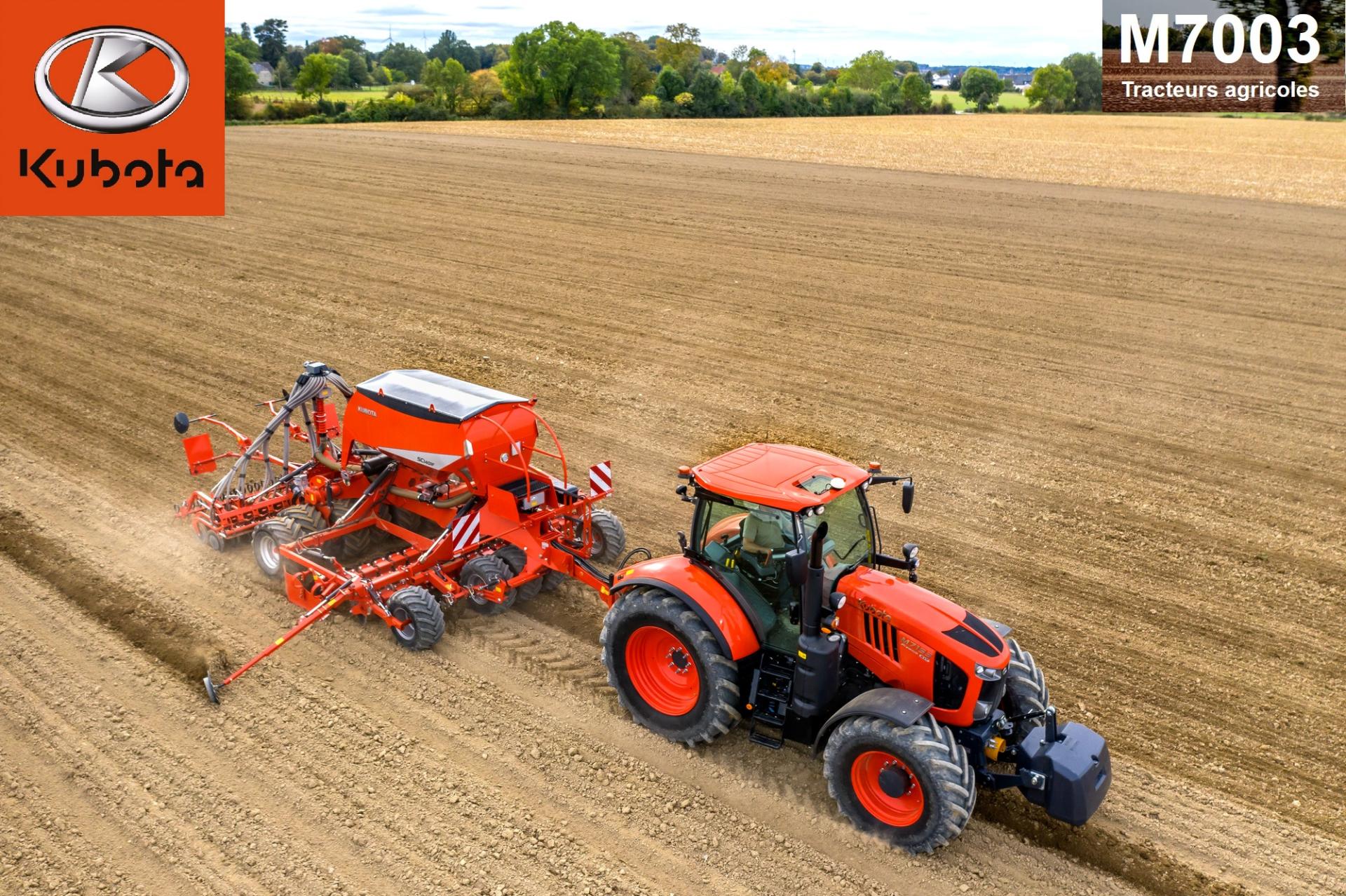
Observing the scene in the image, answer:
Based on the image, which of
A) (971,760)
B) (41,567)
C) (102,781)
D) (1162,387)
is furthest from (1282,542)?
(41,567)

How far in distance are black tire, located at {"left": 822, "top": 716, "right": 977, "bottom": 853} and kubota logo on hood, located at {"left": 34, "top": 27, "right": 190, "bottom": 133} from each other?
830 inches

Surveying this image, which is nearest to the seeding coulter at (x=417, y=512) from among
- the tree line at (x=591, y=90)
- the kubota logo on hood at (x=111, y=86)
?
the kubota logo on hood at (x=111, y=86)

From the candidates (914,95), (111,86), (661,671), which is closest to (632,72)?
(914,95)

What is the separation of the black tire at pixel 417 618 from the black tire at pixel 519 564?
0.90 m

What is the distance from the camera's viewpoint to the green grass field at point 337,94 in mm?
66981

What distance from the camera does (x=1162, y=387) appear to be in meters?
14.6

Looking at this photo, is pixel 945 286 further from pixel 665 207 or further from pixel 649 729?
pixel 649 729

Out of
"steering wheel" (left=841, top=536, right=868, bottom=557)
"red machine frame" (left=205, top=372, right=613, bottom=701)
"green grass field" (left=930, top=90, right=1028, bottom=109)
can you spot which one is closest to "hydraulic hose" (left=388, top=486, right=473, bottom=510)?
"red machine frame" (left=205, top=372, right=613, bottom=701)

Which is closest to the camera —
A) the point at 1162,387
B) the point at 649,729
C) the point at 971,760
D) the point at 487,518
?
the point at 971,760

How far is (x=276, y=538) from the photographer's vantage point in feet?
31.4

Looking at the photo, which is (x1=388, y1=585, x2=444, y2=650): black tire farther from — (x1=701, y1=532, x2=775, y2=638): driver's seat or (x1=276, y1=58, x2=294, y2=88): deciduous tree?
(x1=276, y1=58, x2=294, y2=88): deciduous tree

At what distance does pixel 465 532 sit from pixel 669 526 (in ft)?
8.20

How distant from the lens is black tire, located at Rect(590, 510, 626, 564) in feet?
32.6

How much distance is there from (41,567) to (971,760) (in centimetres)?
831
